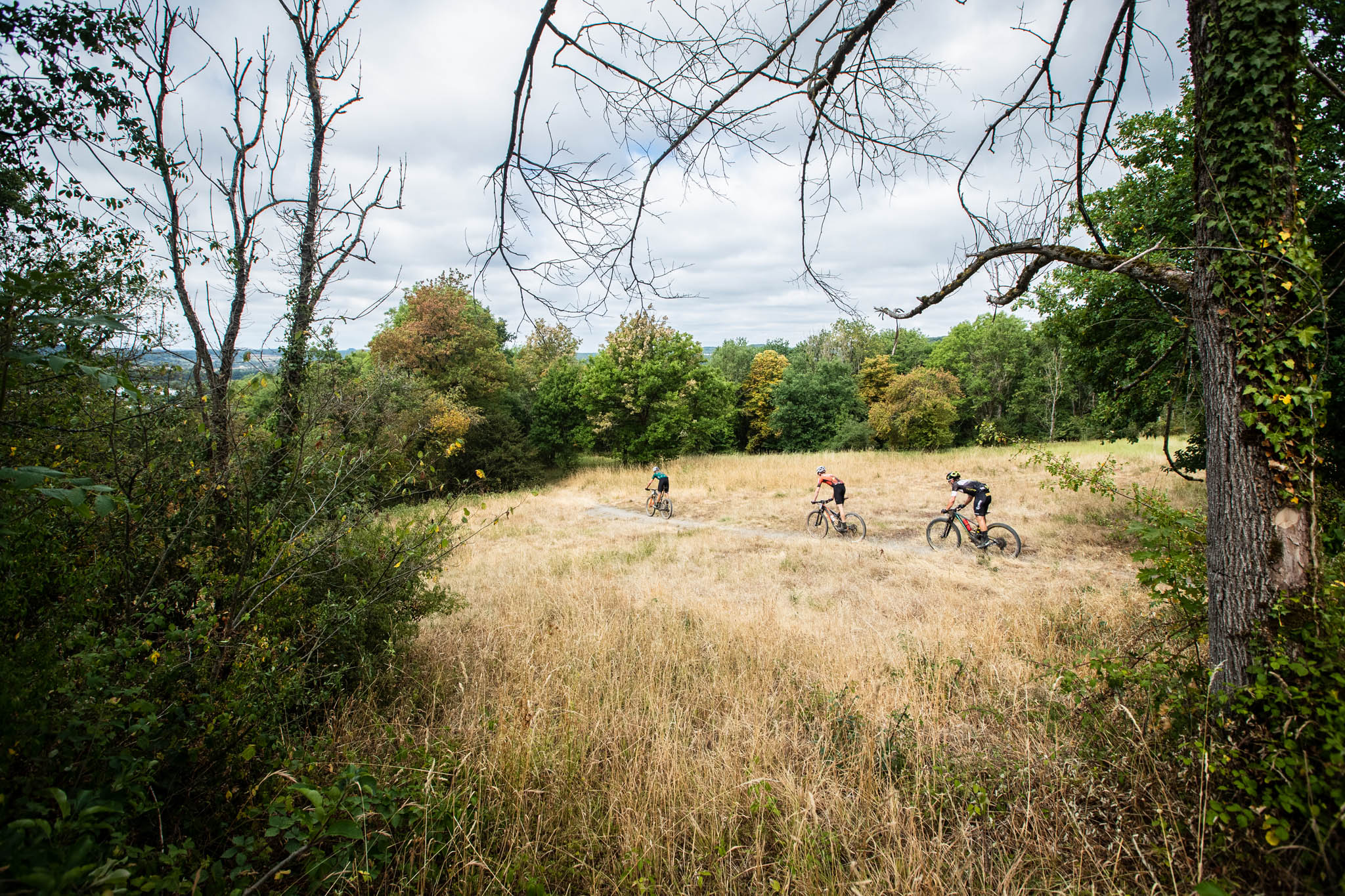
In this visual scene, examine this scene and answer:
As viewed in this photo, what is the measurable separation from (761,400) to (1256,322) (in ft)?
→ 130

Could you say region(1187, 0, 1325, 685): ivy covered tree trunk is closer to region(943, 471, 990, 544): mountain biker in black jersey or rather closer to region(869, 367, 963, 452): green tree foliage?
region(943, 471, 990, 544): mountain biker in black jersey

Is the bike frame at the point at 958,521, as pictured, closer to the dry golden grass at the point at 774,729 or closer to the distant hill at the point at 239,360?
the dry golden grass at the point at 774,729

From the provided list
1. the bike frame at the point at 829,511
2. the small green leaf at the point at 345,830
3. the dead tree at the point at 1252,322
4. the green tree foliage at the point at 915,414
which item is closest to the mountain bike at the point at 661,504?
the bike frame at the point at 829,511

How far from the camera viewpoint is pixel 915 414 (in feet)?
106

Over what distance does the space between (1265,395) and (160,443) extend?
5.66 metres

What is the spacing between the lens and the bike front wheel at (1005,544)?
901 cm

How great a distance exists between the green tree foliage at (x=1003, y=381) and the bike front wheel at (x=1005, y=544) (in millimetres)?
35696

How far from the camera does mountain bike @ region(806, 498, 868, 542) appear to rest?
1134 centimetres

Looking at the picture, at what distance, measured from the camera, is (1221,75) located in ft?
7.81

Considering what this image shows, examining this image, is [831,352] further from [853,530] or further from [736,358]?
[853,530]

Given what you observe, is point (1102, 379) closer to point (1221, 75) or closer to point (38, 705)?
point (1221, 75)

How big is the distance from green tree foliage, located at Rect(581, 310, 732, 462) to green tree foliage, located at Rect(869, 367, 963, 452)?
13.6 m

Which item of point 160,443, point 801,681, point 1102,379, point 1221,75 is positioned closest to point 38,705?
point 160,443

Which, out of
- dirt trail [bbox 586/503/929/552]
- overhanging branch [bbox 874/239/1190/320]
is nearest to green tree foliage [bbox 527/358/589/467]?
dirt trail [bbox 586/503/929/552]
